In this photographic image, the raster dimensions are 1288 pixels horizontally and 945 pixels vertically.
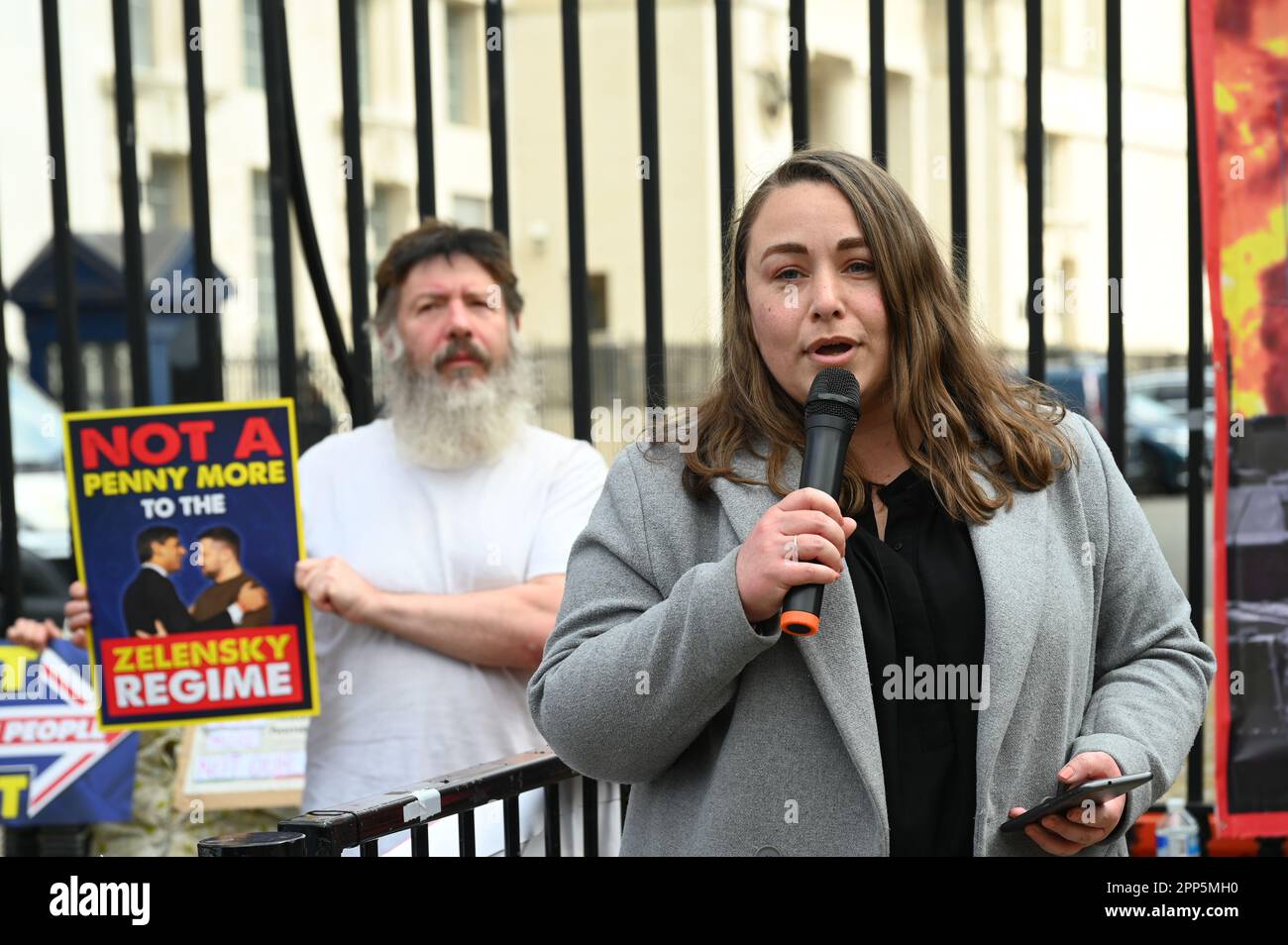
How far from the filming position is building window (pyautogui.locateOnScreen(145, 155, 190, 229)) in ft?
71.1

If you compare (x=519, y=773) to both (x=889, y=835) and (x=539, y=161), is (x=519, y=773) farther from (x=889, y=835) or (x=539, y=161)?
(x=539, y=161)

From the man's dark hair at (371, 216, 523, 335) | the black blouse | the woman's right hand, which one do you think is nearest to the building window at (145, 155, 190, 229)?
the man's dark hair at (371, 216, 523, 335)

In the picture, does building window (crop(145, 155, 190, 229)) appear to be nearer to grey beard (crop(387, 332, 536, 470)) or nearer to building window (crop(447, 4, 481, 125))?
building window (crop(447, 4, 481, 125))

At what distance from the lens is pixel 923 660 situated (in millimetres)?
2072

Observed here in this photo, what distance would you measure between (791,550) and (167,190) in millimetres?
21734

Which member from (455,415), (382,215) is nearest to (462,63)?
(382,215)

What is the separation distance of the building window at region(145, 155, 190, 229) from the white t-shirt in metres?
18.8

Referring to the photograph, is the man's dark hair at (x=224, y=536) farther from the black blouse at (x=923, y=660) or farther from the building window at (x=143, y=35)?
the building window at (x=143, y=35)

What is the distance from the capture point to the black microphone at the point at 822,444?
6.07 ft

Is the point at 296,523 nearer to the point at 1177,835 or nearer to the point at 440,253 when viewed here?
the point at 440,253

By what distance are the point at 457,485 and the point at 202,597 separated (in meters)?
0.63

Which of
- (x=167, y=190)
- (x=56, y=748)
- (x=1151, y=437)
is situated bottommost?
(x=56, y=748)

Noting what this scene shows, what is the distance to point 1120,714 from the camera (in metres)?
2.11
